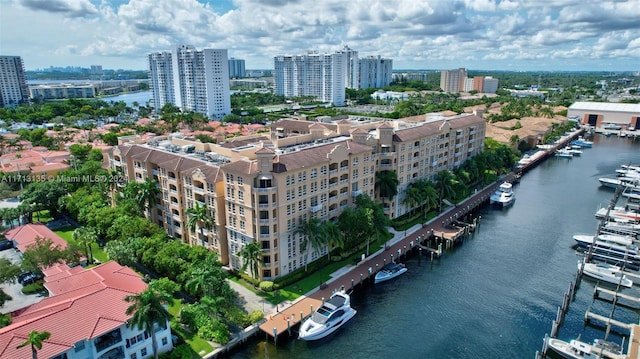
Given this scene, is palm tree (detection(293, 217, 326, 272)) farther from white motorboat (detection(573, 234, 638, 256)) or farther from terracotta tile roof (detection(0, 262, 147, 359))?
white motorboat (detection(573, 234, 638, 256))

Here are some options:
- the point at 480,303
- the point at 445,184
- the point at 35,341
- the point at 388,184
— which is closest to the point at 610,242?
the point at 445,184

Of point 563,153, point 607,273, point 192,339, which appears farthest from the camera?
point 563,153

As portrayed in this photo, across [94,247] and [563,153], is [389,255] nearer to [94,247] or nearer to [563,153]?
[94,247]

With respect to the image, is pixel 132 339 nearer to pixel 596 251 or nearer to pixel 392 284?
pixel 392 284

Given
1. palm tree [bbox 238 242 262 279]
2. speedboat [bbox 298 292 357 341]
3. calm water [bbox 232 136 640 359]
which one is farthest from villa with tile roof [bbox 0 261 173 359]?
speedboat [bbox 298 292 357 341]

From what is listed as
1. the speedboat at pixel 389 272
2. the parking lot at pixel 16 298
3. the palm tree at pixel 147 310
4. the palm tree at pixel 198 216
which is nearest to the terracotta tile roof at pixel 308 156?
the palm tree at pixel 198 216

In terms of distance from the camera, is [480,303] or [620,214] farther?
[620,214]

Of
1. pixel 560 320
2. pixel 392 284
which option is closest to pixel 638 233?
pixel 560 320
